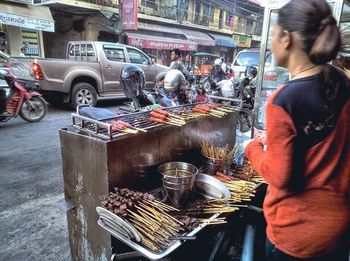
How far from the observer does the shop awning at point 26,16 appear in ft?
40.9

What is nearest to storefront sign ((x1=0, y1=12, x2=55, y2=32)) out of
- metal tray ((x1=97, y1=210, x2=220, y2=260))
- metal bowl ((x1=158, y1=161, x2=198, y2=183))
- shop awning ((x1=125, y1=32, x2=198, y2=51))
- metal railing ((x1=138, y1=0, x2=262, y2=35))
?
shop awning ((x1=125, y1=32, x2=198, y2=51))

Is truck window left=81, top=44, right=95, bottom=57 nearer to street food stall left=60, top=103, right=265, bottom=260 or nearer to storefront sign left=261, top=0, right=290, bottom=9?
storefront sign left=261, top=0, right=290, bottom=9

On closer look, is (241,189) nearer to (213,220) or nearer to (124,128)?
(213,220)

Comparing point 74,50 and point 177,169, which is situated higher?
point 74,50

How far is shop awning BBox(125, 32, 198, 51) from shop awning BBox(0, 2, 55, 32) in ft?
17.9

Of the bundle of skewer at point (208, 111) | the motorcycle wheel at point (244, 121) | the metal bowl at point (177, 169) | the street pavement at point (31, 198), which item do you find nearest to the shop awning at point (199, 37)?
the motorcycle wheel at point (244, 121)

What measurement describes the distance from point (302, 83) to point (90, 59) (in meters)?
9.60

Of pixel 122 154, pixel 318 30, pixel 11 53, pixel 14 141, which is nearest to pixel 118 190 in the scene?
pixel 122 154

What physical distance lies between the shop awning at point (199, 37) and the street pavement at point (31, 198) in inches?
765

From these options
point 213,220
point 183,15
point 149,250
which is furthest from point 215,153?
point 183,15

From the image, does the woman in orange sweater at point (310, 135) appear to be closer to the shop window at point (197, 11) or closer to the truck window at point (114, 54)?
the truck window at point (114, 54)

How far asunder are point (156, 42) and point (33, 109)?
14.1m

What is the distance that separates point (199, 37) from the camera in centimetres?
2472

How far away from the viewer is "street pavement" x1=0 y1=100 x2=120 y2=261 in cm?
289
